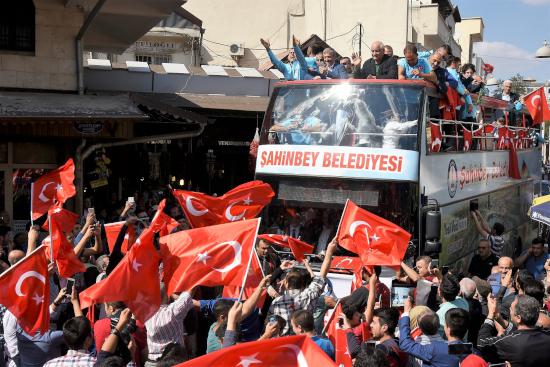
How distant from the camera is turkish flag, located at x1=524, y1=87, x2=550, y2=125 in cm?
1809

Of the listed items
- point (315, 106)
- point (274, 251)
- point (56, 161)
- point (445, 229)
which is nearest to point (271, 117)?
point (315, 106)

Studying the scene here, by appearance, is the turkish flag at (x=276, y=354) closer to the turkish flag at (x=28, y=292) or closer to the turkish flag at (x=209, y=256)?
the turkish flag at (x=209, y=256)

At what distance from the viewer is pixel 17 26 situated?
1579cm

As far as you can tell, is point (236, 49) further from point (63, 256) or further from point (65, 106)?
point (63, 256)

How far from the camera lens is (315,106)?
37.2 ft

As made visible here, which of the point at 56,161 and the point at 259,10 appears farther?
the point at 259,10

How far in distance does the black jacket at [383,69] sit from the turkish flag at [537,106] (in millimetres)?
6976

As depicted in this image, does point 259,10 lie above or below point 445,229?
above

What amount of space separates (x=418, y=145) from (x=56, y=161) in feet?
28.0

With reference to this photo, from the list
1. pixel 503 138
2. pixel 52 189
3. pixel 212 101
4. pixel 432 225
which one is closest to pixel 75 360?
pixel 52 189

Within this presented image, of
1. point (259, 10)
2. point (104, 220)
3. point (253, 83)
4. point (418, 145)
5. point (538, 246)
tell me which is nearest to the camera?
point (418, 145)

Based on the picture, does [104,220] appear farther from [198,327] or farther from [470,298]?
[470,298]

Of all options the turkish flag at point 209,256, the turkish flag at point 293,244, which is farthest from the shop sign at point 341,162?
the turkish flag at point 209,256

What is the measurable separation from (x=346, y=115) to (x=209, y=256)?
4255 mm
